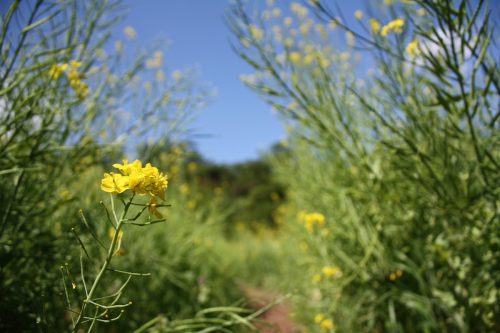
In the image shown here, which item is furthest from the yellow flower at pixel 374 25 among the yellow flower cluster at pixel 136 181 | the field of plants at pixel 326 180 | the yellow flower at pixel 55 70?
the yellow flower at pixel 55 70

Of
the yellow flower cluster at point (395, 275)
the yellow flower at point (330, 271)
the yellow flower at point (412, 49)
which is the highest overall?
the yellow flower at point (412, 49)

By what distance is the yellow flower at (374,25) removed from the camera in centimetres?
118

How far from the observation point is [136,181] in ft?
2.30

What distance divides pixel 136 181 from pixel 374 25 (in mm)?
984

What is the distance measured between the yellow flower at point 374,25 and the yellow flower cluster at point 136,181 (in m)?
0.85

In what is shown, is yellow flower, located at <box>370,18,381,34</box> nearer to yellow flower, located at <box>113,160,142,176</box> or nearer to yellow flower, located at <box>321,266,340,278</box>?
yellow flower, located at <box>113,160,142,176</box>

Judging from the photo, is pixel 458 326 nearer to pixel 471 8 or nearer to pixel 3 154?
pixel 471 8

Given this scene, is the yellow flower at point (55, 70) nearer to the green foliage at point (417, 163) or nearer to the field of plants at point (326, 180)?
the field of plants at point (326, 180)

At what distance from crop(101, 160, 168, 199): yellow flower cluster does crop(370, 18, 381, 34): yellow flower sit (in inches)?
33.6

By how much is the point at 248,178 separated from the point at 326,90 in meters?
19.8

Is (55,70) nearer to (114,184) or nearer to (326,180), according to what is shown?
(114,184)

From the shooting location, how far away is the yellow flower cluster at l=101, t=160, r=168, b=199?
698mm

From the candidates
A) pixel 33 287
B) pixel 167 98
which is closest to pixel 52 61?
pixel 167 98

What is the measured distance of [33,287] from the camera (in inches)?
43.0
